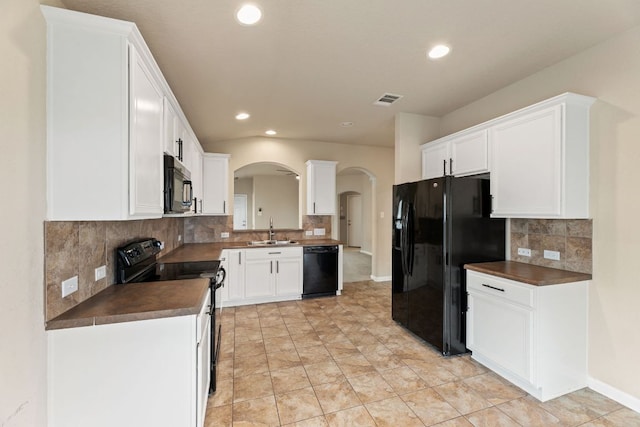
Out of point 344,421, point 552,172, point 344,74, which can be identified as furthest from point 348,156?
point 344,421

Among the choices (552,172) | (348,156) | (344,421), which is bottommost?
(344,421)

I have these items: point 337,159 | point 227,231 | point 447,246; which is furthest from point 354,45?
point 227,231

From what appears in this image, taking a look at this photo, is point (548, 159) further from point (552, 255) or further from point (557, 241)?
point (552, 255)

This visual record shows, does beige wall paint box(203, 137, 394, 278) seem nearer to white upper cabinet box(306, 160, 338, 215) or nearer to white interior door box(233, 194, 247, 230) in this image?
white upper cabinet box(306, 160, 338, 215)

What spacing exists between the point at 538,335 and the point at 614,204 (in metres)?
1.17

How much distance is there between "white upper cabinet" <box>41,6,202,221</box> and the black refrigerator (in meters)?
2.52

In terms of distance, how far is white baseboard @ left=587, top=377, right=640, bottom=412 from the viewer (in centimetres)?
202

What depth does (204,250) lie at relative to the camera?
369cm

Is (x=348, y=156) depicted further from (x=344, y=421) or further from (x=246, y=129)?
(x=344, y=421)

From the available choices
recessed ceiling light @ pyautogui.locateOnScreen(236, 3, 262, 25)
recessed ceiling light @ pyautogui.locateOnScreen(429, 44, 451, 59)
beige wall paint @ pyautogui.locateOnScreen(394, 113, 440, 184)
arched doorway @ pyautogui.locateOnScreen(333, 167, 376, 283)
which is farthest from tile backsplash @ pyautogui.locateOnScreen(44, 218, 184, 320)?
arched doorway @ pyautogui.locateOnScreen(333, 167, 376, 283)

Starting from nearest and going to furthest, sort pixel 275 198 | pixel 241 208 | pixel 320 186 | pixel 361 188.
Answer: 1. pixel 320 186
2. pixel 241 208
3. pixel 275 198
4. pixel 361 188

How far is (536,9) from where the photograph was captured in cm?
187

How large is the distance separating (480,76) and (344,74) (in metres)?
1.34

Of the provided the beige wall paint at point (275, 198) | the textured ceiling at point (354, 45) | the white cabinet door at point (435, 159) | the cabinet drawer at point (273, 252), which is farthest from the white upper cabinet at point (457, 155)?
the beige wall paint at point (275, 198)
